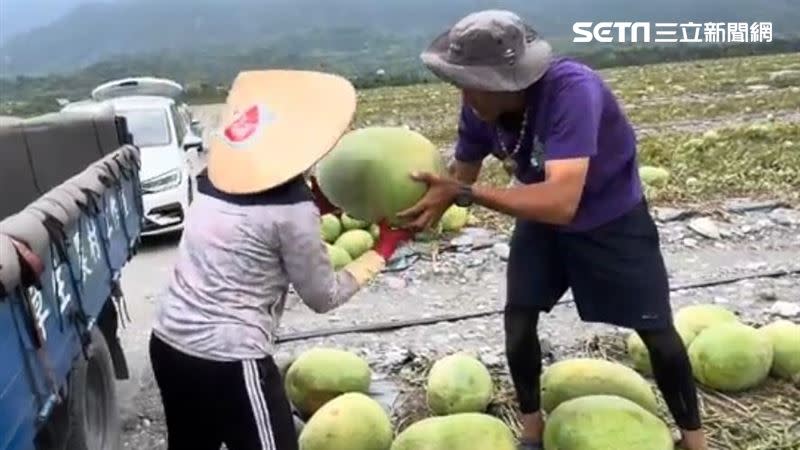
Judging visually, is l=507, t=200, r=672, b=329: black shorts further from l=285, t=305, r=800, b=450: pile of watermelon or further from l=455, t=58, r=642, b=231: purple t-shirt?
l=285, t=305, r=800, b=450: pile of watermelon

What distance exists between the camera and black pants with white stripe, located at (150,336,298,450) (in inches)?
117

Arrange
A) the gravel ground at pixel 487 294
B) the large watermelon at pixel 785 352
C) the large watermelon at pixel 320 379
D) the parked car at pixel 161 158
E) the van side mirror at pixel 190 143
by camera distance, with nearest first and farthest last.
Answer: the large watermelon at pixel 320 379 < the large watermelon at pixel 785 352 < the gravel ground at pixel 487 294 < the parked car at pixel 161 158 < the van side mirror at pixel 190 143

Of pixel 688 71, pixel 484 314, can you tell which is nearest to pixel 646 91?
pixel 688 71

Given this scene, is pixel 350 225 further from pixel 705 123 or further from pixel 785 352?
pixel 705 123

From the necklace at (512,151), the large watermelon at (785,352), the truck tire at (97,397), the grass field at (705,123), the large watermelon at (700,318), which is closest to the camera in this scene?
the necklace at (512,151)

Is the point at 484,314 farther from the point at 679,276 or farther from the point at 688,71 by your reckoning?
the point at 688,71

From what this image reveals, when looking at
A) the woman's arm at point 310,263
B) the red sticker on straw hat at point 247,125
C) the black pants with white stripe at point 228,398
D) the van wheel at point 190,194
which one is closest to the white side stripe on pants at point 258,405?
the black pants with white stripe at point 228,398

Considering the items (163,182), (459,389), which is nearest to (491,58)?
(459,389)

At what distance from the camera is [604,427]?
11.6 ft

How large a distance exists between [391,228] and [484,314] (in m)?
3.13

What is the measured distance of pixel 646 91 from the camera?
28.7 meters

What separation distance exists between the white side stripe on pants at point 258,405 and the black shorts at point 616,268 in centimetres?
117

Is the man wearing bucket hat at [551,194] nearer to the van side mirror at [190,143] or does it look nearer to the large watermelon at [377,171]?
the large watermelon at [377,171]

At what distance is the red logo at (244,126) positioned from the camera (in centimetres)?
298
